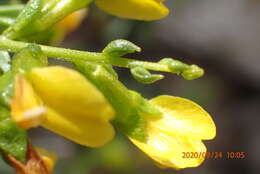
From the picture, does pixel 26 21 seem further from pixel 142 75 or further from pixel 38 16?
pixel 142 75

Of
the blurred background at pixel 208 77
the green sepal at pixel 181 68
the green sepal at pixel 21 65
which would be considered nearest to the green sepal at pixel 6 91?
the green sepal at pixel 21 65

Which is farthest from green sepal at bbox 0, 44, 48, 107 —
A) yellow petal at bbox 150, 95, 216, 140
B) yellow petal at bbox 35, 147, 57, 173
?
yellow petal at bbox 150, 95, 216, 140

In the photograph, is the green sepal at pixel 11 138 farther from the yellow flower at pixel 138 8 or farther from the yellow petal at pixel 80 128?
the yellow flower at pixel 138 8

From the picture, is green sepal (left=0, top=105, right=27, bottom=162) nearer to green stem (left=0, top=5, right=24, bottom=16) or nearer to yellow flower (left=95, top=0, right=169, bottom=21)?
yellow flower (left=95, top=0, right=169, bottom=21)

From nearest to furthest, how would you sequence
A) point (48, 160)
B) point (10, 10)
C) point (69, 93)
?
1. point (69, 93)
2. point (48, 160)
3. point (10, 10)

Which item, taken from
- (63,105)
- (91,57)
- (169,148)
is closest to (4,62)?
(91,57)

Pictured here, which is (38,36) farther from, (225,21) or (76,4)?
(225,21)

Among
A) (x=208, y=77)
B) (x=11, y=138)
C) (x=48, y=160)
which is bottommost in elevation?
(x=208, y=77)
